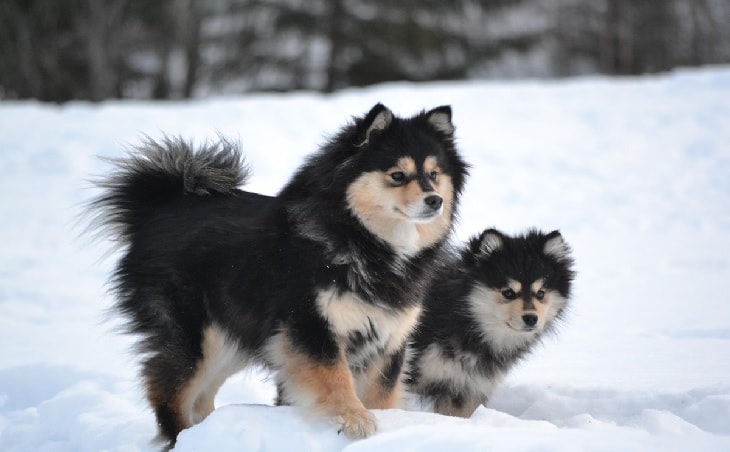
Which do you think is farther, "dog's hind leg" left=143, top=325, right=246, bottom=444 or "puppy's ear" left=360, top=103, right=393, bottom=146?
"dog's hind leg" left=143, top=325, right=246, bottom=444

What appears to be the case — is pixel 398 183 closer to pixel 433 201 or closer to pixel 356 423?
pixel 433 201

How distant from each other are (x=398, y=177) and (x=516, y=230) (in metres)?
6.18

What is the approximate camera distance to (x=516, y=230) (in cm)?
1033

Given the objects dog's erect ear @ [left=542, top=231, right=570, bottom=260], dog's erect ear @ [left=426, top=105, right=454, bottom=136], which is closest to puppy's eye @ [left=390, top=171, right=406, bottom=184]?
dog's erect ear @ [left=426, top=105, right=454, bottom=136]

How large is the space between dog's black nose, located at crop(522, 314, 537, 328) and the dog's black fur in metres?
0.08

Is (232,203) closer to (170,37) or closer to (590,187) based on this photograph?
(590,187)

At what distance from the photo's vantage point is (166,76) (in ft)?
84.7

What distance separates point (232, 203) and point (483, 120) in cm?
972

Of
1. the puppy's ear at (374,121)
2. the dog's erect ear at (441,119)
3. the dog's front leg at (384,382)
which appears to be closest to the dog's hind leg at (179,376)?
the dog's front leg at (384,382)

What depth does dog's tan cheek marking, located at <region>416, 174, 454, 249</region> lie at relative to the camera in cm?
448

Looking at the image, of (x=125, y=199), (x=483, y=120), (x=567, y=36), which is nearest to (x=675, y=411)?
(x=125, y=199)

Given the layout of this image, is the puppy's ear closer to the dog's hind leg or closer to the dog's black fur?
the dog's hind leg

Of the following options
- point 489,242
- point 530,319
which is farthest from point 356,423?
point 489,242

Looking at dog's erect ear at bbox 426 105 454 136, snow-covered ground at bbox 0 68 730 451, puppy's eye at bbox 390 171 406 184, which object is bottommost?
snow-covered ground at bbox 0 68 730 451
